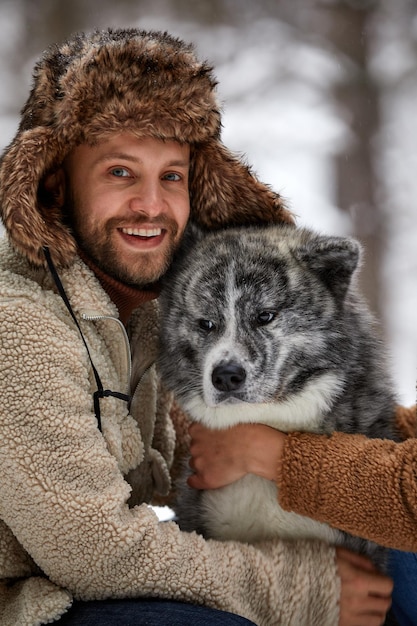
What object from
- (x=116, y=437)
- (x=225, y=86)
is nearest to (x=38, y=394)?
(x=116, y=437)

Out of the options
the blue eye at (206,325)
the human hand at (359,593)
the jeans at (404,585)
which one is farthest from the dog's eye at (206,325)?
the jeans at (404,585)

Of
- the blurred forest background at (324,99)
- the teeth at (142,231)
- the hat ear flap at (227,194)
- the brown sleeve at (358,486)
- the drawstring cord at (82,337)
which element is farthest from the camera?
the blurred forest background at (324,99)

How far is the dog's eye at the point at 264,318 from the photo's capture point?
2.17 meters

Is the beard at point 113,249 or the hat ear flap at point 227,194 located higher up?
the hat ear flap at point 227,194

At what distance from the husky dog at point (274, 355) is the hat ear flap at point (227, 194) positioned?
0.69 ft

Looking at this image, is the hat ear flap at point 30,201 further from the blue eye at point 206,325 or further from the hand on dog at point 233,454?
the hand on dog at point 233,454

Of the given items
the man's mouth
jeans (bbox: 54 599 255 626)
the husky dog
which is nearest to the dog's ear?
the husky dog

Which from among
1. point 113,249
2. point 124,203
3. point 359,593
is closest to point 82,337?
point 113,249

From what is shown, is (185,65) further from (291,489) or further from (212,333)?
(291,489)

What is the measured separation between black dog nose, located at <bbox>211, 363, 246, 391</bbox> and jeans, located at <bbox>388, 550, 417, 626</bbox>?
2.60ft

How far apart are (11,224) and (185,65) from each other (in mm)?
699

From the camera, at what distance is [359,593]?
2100 mm

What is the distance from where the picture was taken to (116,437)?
2080mm

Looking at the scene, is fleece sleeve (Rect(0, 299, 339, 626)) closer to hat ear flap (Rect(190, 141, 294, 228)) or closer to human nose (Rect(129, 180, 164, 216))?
human nose (Rect(129, 180, 164, 216))
